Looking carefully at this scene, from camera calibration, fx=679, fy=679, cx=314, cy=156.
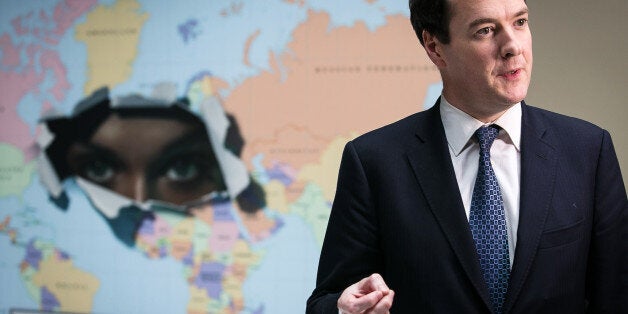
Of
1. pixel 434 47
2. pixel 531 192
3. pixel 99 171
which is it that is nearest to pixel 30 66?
pixel 99 171

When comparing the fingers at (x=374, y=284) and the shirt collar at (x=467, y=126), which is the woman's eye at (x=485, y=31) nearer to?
the shirt collar at (x=467, y=126)

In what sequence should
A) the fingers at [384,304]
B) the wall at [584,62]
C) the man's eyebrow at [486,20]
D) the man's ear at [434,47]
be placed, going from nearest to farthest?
the fingers at [384,304], the man's eyebrow at [486,20], the man's ear at [434,47], the wall at [584,62]

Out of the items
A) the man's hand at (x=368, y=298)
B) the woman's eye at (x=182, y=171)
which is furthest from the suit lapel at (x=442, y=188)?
the woman's eye at (x=182, y=171)

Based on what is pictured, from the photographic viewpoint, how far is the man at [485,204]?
1083 mm

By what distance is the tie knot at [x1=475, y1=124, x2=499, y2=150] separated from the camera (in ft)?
3.80

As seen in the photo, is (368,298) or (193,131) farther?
(193,131)

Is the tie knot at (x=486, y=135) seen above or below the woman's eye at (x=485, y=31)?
below

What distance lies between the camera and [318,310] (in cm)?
122

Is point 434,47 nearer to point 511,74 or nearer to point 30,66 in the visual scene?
point 511,74

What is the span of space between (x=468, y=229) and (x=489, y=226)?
1.5 inches

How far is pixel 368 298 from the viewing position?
103cm

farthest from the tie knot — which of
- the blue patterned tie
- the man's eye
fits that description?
the man's eye

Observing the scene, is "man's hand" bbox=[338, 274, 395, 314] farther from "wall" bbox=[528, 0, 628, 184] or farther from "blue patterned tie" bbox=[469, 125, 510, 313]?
"wall" bbox=[528, 0, 628, 184]

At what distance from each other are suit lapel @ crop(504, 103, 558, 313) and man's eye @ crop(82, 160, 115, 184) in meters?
1.98
